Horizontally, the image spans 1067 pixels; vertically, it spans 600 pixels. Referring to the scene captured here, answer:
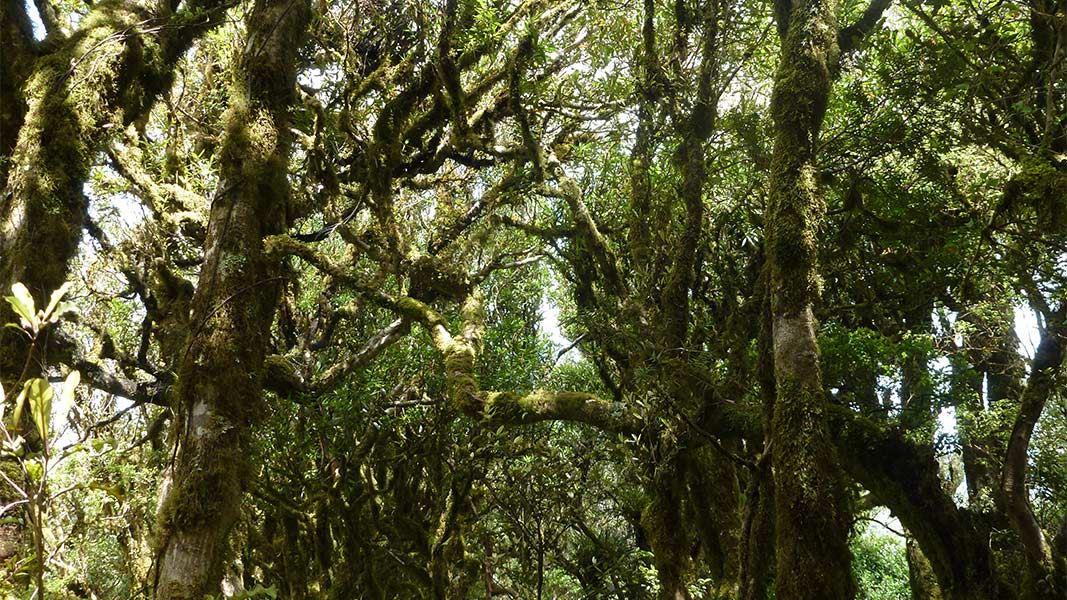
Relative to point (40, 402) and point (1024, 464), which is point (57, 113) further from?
point (1024, 464)

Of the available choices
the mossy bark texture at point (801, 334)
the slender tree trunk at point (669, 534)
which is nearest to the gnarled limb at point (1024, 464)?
the slender tree trunk at point (669, 534)

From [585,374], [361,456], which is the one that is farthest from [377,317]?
[585,374]

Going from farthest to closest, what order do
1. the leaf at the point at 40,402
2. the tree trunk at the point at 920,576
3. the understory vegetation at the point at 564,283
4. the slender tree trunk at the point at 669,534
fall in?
the tree trunk at the point at 920,576 < the slender tree trunk at the point at 669,534 < the understory vegetation at the point at 564,283 < the leaf at the point at 40,402

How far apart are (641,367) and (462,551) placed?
5506mm

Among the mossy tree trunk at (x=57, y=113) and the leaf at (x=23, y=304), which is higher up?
the mossy tree trunk at (x=57, y=113)

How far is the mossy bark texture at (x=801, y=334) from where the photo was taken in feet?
10.5

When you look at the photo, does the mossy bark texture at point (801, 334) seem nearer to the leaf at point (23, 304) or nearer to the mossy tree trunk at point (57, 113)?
the leaf at point (23, 304)

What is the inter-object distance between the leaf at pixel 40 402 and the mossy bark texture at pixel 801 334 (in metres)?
2.98

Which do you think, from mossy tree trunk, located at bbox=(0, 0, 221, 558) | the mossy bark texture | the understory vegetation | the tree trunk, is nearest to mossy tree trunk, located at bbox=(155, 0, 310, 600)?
the understory vegetation

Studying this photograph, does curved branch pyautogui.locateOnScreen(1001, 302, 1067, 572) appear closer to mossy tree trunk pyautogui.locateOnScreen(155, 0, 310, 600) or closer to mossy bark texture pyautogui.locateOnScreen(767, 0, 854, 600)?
mossy bark texture pyautogui.locateOnScreen(767, 0, 854, 600)

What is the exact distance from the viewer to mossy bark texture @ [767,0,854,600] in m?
3.20

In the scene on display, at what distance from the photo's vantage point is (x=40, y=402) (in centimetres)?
177

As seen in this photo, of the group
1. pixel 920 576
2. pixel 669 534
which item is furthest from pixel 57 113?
pixel 920 576

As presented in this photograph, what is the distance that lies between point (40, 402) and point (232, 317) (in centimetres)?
279
